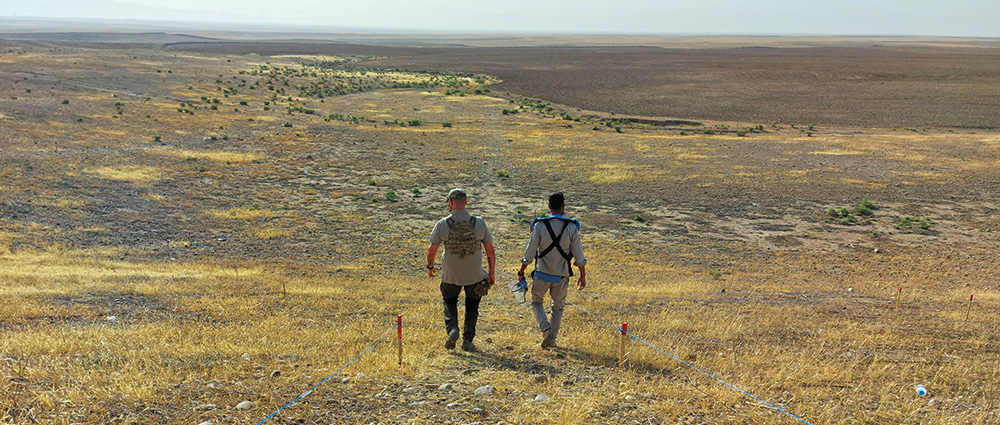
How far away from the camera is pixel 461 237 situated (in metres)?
6.69

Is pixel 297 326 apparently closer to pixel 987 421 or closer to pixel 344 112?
pixel 987 421

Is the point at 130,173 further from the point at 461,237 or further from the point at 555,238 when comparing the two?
the point at 555,238

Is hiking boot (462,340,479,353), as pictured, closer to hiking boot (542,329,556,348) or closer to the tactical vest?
hiking boot (542,329,556,348)

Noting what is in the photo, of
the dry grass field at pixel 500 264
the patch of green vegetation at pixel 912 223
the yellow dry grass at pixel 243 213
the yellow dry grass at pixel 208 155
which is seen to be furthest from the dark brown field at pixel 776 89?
the yellow dry grass at pixel 243 213

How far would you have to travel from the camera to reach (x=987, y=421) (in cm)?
538

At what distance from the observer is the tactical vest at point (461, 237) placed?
6664mm

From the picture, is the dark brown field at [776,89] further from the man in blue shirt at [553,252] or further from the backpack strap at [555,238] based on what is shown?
the backpack strap at [555,238]

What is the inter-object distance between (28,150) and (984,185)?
37856mm

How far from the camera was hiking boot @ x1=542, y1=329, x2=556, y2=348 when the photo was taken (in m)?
7.26

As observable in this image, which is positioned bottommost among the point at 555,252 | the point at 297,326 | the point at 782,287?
the point at 782,287

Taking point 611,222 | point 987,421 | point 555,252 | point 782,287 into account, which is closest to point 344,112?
point 611,222

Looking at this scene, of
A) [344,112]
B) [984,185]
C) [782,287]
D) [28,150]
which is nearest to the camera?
[782,287]

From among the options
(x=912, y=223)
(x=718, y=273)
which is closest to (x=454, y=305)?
(x=718, y=273)

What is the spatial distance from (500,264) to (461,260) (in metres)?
7.96
